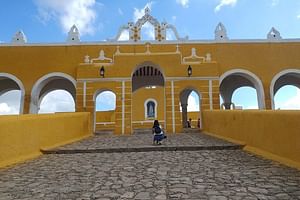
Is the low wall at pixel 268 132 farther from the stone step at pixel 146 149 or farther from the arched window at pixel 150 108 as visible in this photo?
the arched window at pixel 150 108

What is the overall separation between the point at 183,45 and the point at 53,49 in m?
7.79

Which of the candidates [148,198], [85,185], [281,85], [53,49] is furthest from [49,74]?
[281,85]

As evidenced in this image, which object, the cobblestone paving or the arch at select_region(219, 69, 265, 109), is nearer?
the cobblestone paving

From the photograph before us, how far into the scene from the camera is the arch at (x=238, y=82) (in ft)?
44.2

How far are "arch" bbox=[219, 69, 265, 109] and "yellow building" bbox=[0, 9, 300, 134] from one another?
0.06 metres

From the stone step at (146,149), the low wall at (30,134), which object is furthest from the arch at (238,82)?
the low wall at (30,134)

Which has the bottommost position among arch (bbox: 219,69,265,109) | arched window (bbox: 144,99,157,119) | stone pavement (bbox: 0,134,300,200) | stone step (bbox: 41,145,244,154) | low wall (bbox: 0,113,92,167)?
stone pavement (bbox: 0,134,300,200)

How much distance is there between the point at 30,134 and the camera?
6.04 meters

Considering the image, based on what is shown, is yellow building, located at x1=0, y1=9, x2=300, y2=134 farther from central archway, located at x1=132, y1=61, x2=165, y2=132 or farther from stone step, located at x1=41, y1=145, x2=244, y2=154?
central archway, located at x1=132, y1=61, x2=165, y2=132

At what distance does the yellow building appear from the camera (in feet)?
39.4

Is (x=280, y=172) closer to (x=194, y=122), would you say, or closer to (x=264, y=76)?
(x=264, y=76)

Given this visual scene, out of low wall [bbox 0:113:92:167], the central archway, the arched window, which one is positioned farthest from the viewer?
the arched window

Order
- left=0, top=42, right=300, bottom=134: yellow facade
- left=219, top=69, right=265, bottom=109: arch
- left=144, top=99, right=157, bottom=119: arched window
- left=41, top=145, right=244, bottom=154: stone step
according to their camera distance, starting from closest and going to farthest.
A: left=41, top=145, right=244, bottom=154: stone step < left=0, top=42, right=300, bottom=134: yellow facade < left=219, top=69, right=265, bottom=109: arch < left=144, top=99, right=157, bottom=119: arched window

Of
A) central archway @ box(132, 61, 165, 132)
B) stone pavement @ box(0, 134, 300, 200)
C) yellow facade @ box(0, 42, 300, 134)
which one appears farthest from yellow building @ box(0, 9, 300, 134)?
stone pavement @ box(0, 134, 300, 200)
